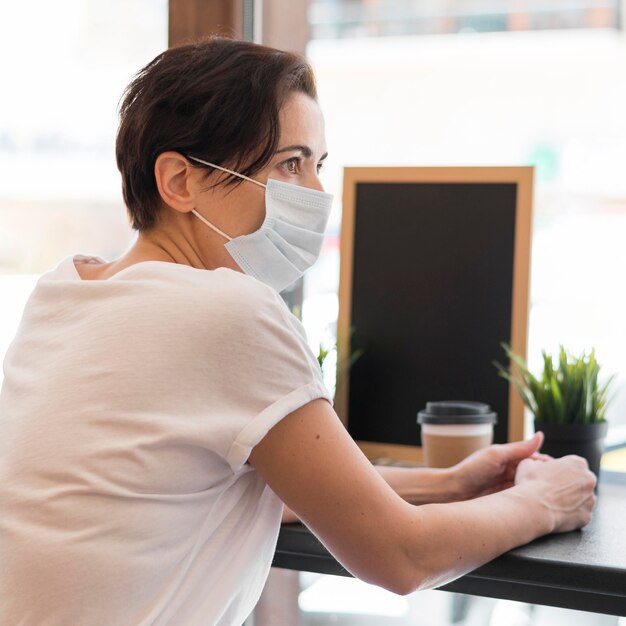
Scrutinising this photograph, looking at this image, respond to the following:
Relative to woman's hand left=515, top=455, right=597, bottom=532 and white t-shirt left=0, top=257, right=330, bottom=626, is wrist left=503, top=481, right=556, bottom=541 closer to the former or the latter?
woman's hand left=515, top=455, right=597, bottom=532

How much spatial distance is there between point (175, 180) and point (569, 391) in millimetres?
779

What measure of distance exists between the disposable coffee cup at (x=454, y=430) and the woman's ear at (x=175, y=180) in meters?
0.63

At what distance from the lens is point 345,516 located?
3.09ft

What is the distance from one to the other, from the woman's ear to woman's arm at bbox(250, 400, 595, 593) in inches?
13.6

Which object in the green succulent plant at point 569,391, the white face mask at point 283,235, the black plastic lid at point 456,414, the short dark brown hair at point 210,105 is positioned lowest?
the black plastic lid at point 456,414

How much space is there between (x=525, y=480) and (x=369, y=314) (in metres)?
0.65

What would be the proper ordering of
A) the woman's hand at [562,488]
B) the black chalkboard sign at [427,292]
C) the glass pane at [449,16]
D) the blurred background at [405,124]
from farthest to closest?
the glass pane at [449,16]
the blurred background at [405,124]
the black chalkboard sign at [427,292]
the woman's hand at [562,488]

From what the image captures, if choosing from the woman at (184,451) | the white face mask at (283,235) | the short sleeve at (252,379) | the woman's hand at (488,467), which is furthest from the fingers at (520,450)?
the short sleeve at (252,379)

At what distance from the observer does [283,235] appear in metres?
1.22

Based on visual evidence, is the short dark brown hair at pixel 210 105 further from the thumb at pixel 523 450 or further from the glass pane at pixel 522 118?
the glass pane at pixel 522 118

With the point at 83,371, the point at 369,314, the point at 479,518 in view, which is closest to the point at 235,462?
the point at 83,371

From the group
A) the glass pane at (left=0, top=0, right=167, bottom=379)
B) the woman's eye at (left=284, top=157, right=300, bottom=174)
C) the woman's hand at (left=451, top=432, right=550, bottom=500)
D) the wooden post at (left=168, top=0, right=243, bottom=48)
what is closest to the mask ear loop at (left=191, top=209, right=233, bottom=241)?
the woman's eye at (left=284, top=157, right=300, bottom=174)

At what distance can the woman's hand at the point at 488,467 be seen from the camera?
1.37m

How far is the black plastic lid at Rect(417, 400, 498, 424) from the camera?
5.02 ft
